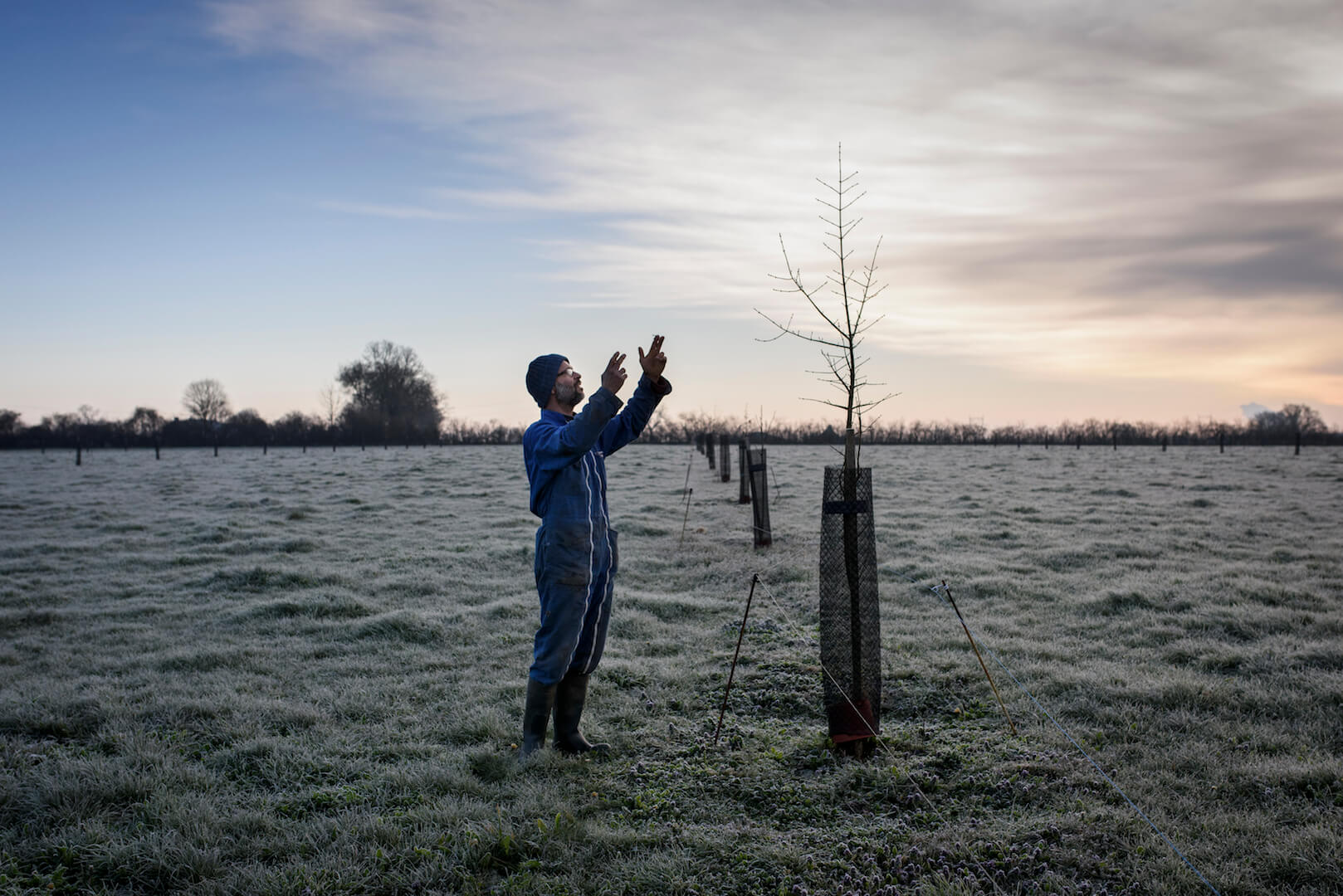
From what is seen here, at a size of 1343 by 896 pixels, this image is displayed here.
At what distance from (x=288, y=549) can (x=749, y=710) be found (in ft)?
34.8

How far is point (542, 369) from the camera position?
15.7ft

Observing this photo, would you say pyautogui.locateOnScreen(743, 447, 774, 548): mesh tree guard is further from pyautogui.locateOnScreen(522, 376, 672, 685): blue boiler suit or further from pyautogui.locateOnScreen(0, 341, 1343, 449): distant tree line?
pyautogui.locateOnScreen(0, 341, 1343, 449): distant tree line

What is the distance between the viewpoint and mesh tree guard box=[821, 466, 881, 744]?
16.2 feet

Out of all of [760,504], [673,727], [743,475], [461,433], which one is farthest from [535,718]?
[461,433]

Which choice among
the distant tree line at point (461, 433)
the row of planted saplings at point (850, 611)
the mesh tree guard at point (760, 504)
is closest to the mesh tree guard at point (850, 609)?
the row of planted saplings at point (850, 611)

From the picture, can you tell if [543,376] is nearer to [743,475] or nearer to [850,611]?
[850,611]

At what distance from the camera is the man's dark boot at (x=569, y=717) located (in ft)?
16.0

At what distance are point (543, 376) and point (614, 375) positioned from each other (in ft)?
2.32

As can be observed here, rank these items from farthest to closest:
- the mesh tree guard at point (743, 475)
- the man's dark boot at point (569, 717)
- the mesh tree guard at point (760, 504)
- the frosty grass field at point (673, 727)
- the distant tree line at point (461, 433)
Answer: the distant tree line at point (461, 433), the mesh tree guard at point (743, 475), the mesh tree guard at point (760, 504), the man's dark boot at point (569, 717), the frosty grass field at point (673, 727)

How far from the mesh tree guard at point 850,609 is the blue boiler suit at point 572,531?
4.45 feet

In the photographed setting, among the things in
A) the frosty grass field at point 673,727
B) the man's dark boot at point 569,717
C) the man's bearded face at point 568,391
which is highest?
the man's bearded face at point 568,391

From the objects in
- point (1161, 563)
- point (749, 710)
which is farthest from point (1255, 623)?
point (749, 710)

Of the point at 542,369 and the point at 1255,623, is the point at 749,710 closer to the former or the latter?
the point at 542,369

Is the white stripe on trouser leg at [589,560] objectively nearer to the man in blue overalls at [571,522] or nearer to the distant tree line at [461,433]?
the man in blue overalls at [571,522]
